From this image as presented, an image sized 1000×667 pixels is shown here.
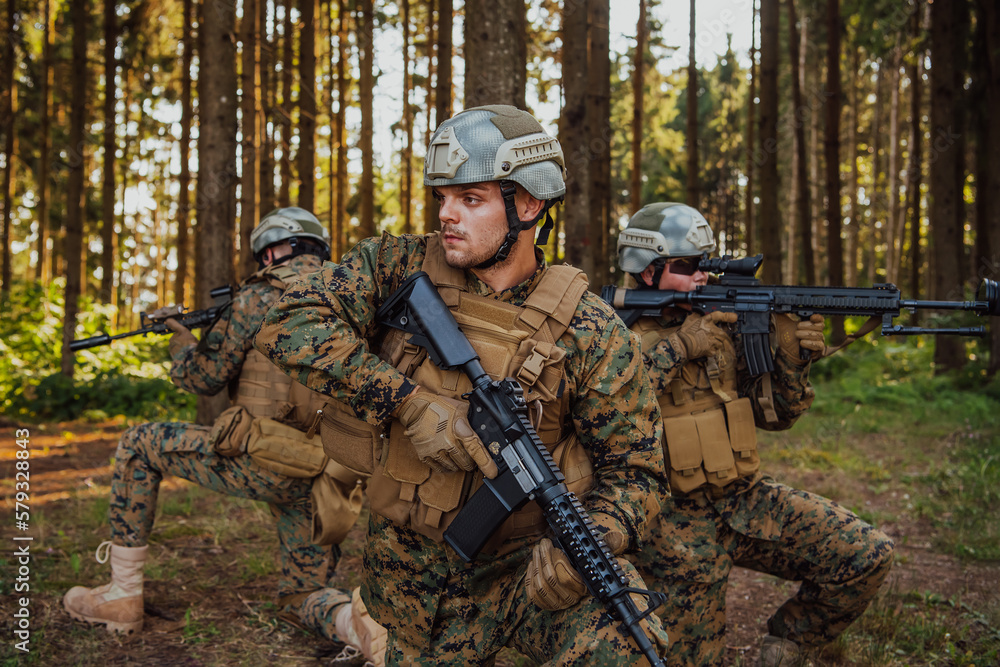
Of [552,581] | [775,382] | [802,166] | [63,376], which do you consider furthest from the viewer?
[802,166]

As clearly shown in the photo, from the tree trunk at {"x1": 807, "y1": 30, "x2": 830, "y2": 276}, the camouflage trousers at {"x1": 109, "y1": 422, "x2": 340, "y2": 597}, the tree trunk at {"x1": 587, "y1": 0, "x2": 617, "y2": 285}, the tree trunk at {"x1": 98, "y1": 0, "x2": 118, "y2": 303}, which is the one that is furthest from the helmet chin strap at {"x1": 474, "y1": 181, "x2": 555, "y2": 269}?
the tree trunk at {"x1": 807, "y1": 30, "x2": 830, "y2": 276}

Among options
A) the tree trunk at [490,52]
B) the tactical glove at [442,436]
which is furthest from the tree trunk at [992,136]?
the tactical glove at [442,436]

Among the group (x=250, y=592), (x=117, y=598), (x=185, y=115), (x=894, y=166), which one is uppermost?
(x=894, y=166)

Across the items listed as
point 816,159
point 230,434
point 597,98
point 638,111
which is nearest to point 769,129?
point 638,111

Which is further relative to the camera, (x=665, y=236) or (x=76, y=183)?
(x=76, y=183)

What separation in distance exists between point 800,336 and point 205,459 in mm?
3300

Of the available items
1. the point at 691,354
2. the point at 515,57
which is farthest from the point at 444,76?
the point at 691,354

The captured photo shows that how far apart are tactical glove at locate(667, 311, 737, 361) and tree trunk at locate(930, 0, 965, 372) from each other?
31.0 ft

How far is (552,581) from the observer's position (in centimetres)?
236

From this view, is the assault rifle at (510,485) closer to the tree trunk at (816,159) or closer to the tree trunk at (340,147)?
the tree trunk at (340,147)

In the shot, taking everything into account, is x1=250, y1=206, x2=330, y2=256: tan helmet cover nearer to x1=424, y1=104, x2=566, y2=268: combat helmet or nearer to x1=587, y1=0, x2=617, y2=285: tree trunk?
x1=424, y1=104, x2=566, y2=268: combat helmet

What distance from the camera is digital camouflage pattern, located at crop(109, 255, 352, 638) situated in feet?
14.0

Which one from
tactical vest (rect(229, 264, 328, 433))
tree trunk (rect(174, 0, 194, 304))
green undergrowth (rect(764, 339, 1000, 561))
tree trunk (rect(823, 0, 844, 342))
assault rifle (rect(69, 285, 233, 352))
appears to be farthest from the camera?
tree trunk (rect(174, 0, 194, 304))

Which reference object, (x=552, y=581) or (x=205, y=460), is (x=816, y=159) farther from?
(x=552, y=581)
